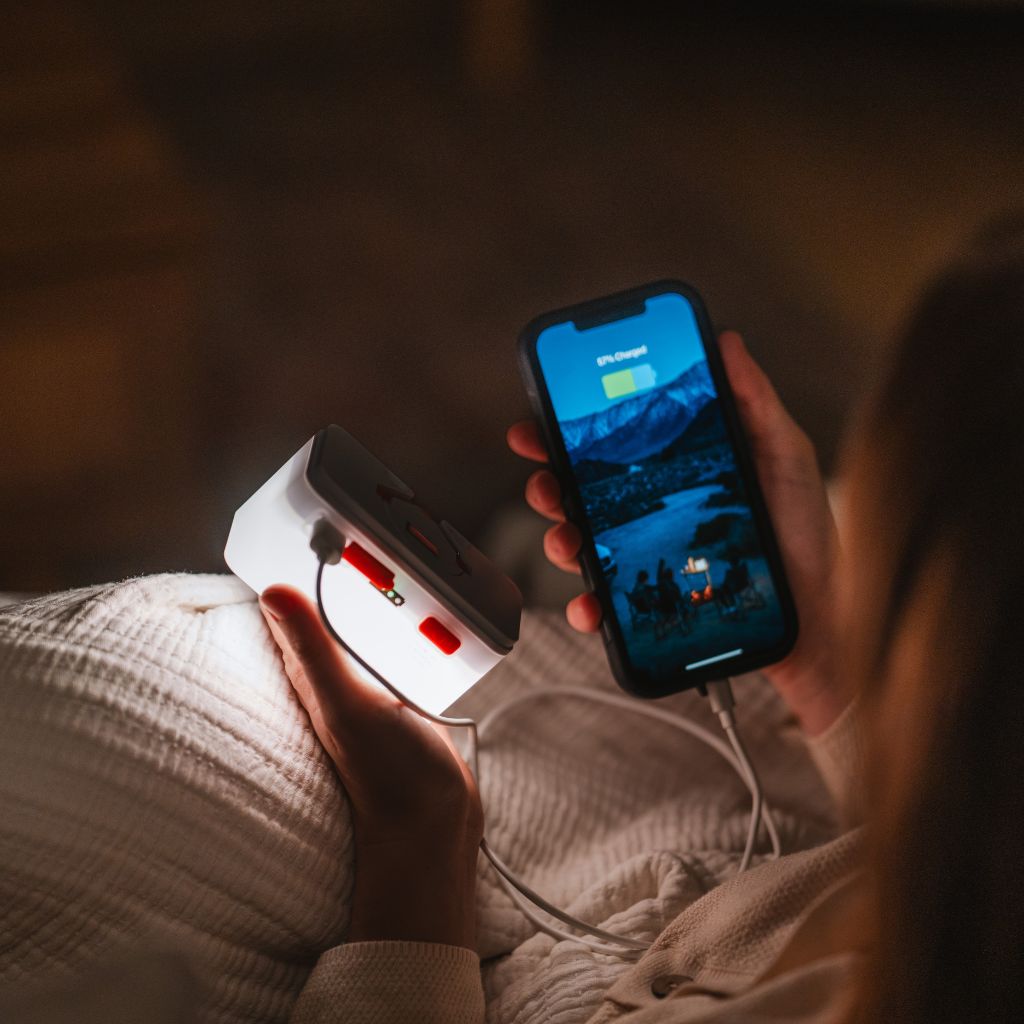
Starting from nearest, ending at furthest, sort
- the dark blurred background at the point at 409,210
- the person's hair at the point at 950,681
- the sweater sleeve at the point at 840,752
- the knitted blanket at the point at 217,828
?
1. the person's hair at the point at 950,681
2. the knitted blanket at the point at 217,828
3. the sweater sleeve at the point at 840,752
4. the dark blurred background at the point at 409,210

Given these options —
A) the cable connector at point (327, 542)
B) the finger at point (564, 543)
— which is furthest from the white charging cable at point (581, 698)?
the finger at point (564, 543)

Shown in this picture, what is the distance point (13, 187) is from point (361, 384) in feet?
1.54

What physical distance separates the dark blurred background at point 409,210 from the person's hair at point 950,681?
0.55 m

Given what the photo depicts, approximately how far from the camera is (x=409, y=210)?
1044mm

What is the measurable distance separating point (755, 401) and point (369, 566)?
338mm

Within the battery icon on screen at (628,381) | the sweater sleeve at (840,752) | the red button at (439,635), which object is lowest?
the sweater sleeve at (840,752)

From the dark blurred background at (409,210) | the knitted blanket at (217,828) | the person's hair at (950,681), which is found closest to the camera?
the person's hair at (950,681)

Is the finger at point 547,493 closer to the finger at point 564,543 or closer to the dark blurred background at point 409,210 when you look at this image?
the finger at point 564,543

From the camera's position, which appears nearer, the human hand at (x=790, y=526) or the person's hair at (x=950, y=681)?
the person's hair at (x=950, y=681)

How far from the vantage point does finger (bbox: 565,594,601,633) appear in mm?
676

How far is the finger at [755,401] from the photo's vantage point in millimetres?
697

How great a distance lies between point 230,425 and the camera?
0.96 metres

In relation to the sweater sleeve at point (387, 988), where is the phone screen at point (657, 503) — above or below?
above

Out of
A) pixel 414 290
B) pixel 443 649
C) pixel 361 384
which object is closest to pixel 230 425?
pixel 361 384
